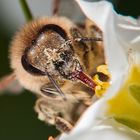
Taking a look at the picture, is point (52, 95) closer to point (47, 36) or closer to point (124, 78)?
point (47, 36)

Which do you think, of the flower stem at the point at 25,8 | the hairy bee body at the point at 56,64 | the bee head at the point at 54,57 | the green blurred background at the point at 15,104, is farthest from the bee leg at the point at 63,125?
the green blurred background at the point at 15,104

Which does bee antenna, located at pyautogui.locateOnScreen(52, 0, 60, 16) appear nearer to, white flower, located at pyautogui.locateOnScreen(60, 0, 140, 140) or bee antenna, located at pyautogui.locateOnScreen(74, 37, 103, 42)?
bee antenna, located at pyautogui.locateOnScreen(74, 37, 103, 42)

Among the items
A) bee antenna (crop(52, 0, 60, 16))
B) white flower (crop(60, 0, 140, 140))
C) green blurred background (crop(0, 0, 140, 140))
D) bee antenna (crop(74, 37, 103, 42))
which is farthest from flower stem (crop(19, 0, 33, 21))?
green blurred background (crop(0, 0, 140, 140))

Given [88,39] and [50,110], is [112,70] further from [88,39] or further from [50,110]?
[50,110]

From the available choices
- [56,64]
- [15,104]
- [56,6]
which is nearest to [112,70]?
[56,64]

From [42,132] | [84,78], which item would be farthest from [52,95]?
[42,132]
